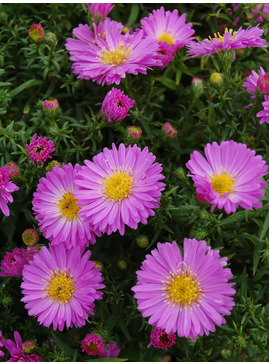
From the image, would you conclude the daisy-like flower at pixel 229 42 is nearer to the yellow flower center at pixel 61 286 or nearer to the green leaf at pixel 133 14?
the green leaf at pixel 133 14

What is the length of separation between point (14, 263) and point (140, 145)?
63 cm

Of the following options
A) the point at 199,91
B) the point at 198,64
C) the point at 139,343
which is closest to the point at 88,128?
the point at 199,91


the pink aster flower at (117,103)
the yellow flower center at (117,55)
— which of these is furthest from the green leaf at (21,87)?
the pink aster flower at (117,103)

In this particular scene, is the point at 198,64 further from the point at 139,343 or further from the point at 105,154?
the point at 139,343

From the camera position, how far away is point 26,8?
195cm

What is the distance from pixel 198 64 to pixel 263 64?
294mm

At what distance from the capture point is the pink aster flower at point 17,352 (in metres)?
1.44

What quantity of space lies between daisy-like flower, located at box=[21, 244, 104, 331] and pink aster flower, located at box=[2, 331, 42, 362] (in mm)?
135

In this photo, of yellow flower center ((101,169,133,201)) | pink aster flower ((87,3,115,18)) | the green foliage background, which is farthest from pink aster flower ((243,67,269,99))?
pink aster flower ((87,3,115,18))

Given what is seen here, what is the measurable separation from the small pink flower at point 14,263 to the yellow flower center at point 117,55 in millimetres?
753

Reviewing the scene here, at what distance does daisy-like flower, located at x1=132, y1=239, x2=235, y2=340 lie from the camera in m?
1.22

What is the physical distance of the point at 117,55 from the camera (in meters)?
1.61

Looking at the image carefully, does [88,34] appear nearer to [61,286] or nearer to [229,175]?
[229,175]

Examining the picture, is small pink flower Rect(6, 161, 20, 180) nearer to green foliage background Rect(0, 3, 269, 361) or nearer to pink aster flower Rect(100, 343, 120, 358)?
green foliage background Rect(0, 3, 269, 361)
